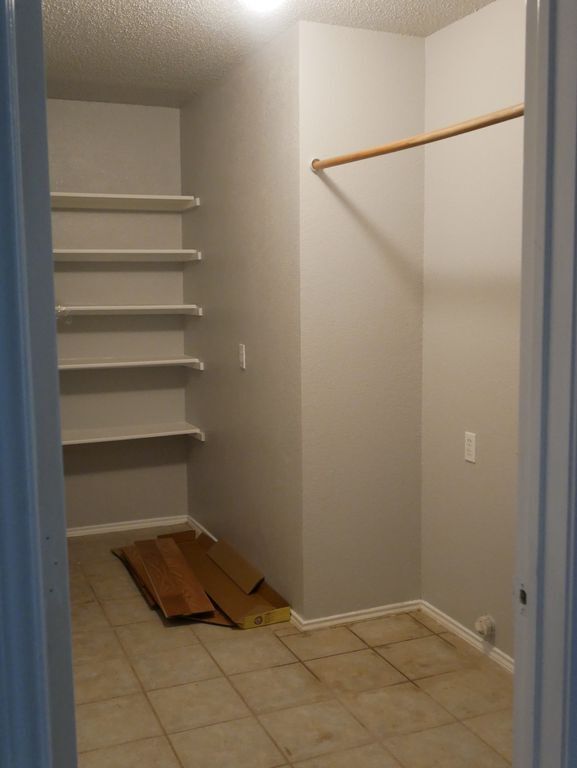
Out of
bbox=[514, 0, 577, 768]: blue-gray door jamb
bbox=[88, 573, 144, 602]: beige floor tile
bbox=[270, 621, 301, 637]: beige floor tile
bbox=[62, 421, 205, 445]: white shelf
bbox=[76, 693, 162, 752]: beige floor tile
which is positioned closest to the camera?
bbox=[514, 0, 577, 768]: blue-gray door jamb

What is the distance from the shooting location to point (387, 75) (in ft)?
11.3

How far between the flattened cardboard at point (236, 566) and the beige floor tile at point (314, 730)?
994 millimetres

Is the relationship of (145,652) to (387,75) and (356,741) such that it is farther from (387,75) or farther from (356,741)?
(387,75)

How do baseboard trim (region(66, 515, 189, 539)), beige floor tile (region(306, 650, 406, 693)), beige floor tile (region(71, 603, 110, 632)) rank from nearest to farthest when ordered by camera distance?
beige floor tile (region(306, 650, 406, 693)) < beige floor tile (region(71, 603, 110, 632)) < baseboard trim (region(66, 515, 189, 539))

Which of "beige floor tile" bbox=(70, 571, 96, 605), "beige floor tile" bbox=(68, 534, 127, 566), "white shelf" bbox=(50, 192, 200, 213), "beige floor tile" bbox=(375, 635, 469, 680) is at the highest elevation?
"white shelf" bbox=(50, 192, 200, 213)

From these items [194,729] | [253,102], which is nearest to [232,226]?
[253,102]

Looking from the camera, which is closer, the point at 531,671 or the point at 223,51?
the point at 531,671

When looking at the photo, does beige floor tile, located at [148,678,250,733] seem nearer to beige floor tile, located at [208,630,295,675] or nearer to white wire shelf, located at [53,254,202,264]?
beige floor tile, located at [208,630,295,675]

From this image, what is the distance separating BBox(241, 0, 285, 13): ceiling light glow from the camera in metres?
3.04

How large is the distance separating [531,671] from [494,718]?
151cm

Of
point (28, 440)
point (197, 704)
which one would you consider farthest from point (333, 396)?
point (28, 440)

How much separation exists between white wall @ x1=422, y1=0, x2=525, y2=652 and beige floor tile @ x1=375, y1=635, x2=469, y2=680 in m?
0.16

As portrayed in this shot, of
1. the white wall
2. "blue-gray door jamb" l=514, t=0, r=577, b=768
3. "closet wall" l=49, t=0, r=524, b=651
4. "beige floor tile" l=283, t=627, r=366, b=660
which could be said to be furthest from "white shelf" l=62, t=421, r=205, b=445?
"blue-gray door jamb" l=514, t=0, r=577, b=768

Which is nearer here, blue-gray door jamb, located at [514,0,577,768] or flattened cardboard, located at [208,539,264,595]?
blue-gray door jamb, located at [514,0,577,768]
